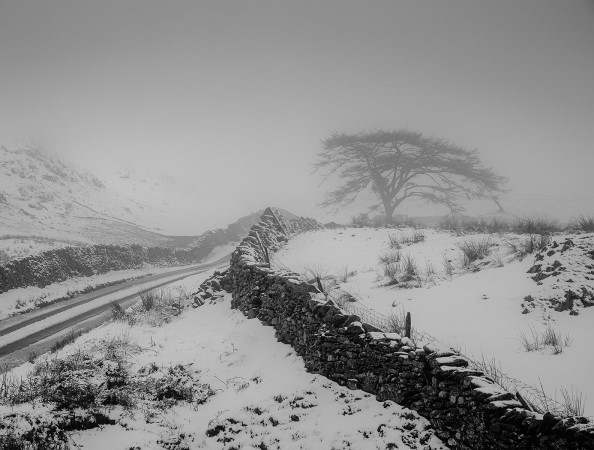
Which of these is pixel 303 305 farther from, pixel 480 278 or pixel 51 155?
pixel 51 155

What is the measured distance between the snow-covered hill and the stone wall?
75.2 ft

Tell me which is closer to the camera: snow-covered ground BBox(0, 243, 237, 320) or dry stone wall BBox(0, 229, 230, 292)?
snow-covered ground BBox(0, 243, 237, 320)

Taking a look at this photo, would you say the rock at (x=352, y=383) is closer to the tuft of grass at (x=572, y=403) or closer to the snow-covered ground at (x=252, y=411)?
the snow-covered ground at (x=252, y=411)

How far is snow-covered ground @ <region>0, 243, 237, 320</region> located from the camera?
50.6 ft

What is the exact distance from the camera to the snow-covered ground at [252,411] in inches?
187

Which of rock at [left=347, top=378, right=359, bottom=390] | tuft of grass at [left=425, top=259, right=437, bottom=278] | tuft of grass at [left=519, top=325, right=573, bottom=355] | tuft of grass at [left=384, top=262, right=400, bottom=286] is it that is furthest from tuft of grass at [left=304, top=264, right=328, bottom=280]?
tuft of grass at [left=519, top=325, right=573, bottom=355]

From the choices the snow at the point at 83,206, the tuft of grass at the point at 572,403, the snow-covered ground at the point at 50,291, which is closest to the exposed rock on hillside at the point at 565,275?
the tuft of grass at the point at 572,403

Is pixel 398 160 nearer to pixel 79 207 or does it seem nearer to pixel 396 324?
pixel 396 324

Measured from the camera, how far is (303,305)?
24.0 ft

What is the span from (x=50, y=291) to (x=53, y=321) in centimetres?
544

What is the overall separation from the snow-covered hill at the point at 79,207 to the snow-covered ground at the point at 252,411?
20.8 m

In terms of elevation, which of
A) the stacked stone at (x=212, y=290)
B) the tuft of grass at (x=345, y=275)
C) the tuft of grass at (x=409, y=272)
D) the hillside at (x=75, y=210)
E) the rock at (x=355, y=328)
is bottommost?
the stacked stone at (x=212, y=290)

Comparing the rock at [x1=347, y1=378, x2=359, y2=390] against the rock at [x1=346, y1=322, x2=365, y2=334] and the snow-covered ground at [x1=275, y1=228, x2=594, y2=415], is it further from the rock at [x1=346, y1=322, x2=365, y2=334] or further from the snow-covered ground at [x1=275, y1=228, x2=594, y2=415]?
the snow-covered ground at [x1=275, y1=228, x2=594, y2=415]

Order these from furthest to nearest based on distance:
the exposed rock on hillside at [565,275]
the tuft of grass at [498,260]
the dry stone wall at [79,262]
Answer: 1. the dry stone wall at [79,262]
2. the tuft of grass at [498,260]
3. the exposed rock on hillside at [565,275]
